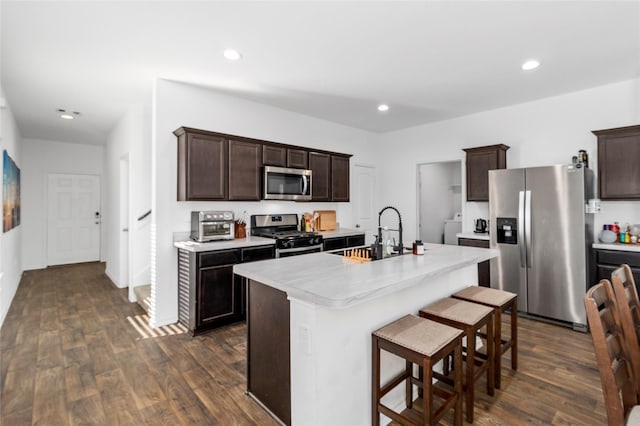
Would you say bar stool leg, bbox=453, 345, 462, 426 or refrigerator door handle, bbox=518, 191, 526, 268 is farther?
refrigerator door handle, bbox=518, 191, 526, 268

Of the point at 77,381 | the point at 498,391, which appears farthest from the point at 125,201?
the point at 498,391

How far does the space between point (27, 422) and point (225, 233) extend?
2.18 meters

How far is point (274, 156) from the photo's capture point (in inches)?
171

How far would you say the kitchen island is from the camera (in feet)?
5.27

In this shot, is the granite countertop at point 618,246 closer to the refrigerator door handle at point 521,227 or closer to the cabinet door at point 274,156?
the refrigerator door handle at point 521,227

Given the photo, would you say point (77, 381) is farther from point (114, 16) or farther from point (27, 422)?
point (114, 16)

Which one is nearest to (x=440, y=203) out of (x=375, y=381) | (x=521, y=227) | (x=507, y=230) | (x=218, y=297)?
(x=507, y=230)

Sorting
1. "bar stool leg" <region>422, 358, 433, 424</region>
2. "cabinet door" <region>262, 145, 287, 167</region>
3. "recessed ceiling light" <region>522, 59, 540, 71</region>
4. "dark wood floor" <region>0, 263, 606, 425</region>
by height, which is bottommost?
"dark wood floor" <region>0, 263, 606, 425</region>

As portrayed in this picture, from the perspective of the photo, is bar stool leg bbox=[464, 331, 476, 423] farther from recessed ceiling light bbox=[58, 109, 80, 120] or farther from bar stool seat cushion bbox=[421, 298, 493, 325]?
recessed ceiling light bbox=[58, 109, 80, 120]

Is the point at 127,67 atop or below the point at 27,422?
atop

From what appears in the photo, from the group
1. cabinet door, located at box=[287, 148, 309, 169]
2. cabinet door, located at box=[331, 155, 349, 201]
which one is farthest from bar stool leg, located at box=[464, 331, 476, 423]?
cabinet door, located at box=[331, 155, 349, 201]

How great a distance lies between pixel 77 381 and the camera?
95.6 inches

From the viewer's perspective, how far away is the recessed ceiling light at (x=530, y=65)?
10.4 ft

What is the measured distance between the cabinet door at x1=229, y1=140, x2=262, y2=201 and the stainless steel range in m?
0.42
